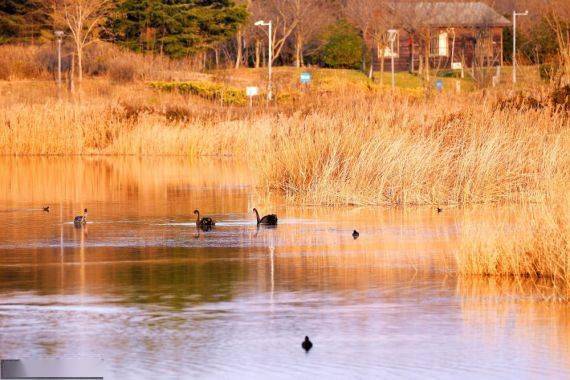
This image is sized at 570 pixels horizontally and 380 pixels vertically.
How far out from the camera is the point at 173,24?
239 feet

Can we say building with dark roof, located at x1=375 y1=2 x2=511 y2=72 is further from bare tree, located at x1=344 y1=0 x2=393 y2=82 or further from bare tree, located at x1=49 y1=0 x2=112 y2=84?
bare tree, located at x1=49 y1=0 x2=112 y2=84

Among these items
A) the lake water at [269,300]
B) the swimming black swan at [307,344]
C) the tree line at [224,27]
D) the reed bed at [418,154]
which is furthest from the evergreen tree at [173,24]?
the swimming black swan at [307,344]

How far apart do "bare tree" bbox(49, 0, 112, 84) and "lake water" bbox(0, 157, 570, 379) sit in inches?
1784

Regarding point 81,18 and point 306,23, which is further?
point 306,23

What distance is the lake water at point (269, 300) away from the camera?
33.3 feet

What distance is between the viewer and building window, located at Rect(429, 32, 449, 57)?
93.6 metres

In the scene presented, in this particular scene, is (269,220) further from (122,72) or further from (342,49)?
(342,49)

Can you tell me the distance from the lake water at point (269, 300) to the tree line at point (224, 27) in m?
39.7

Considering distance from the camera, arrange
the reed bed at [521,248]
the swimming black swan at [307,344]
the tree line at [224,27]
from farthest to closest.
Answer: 1. the tree line at [224,27]
2. the reed bed at [521,248]
3. the swimming black swan at [307,344]

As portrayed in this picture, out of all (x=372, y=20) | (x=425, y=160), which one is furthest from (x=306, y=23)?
(x=425, y=160)

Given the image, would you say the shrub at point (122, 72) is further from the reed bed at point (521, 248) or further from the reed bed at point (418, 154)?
the reed bed at point (521, 248)

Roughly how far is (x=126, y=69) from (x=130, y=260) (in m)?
53.4

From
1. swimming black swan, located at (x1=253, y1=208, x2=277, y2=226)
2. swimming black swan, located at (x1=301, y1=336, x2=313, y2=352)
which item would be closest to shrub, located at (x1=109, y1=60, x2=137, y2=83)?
swimming black swan, located at (x1=253, y1=208, x2=277, y2=226)

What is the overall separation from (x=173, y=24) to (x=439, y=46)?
28256mm
